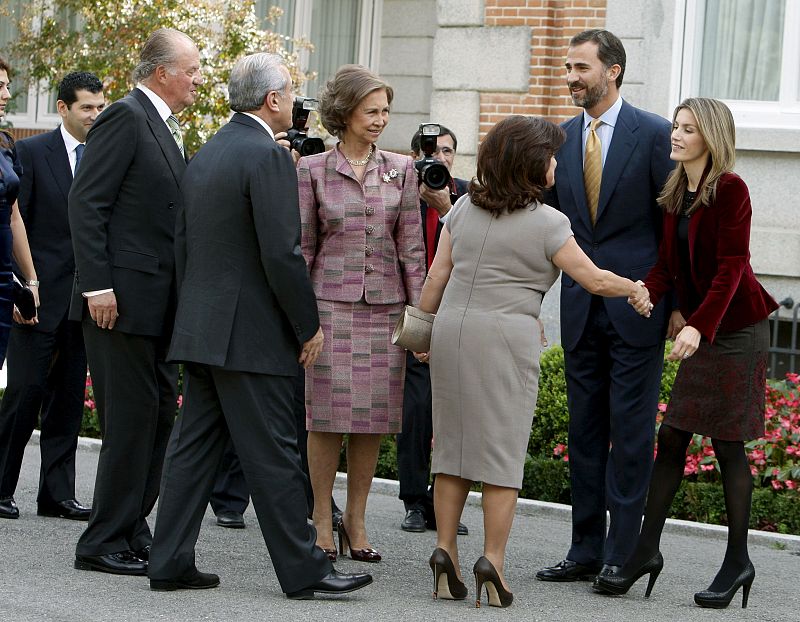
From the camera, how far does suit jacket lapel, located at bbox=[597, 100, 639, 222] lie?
619 cm

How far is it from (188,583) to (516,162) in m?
2.18

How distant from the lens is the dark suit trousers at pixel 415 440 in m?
7.50

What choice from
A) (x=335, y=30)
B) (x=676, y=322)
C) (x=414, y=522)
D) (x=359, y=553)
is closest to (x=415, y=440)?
(x=414, y=522)

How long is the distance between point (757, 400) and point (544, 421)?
304cm

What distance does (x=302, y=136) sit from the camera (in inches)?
273

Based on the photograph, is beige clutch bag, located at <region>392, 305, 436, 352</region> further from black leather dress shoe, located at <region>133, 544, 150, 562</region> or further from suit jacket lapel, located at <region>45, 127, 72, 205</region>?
suit jacket lapel, located at <region>45, 127, 72, 205</region>

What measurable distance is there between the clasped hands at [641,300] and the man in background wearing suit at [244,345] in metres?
1.34

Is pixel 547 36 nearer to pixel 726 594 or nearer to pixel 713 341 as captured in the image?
pixel 713 341

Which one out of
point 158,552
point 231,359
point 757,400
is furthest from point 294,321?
point 757,400

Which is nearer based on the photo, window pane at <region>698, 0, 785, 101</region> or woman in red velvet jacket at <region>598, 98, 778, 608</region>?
woman in red velvet jacket at <region>598, 98, 778, 608</region>

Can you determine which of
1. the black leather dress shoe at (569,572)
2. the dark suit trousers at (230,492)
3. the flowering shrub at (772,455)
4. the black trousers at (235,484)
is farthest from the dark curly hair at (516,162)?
the flowering shrub at (772,455)

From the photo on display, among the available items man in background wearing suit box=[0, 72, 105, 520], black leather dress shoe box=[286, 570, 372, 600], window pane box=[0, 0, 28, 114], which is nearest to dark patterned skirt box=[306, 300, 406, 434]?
black leather dress shoe box=[286, 570, 372, 600]

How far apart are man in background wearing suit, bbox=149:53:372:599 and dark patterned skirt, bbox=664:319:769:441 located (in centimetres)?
164

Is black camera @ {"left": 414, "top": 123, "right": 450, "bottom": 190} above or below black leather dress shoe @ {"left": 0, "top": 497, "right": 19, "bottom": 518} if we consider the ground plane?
above
